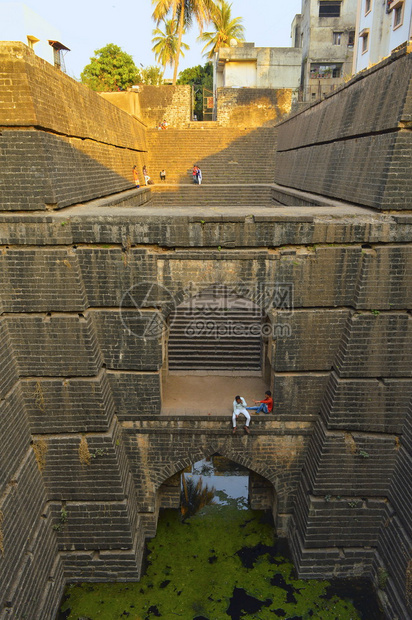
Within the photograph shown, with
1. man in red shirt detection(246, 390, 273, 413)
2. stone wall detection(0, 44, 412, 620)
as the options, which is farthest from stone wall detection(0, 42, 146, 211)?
man in red shirt detection(246, 390, 273, 413)

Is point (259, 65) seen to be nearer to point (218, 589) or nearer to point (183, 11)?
point (183, 11)

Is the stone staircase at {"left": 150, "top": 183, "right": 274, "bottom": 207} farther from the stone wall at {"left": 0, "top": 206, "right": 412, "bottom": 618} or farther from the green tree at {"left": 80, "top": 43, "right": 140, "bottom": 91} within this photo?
the green tree at {"left": 80, "top": 43, "right": 140, "bottom": 91}

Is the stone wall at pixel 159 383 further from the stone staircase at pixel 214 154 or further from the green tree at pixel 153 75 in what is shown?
the green tree at pixel 153 75

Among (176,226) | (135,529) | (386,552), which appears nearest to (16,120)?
(176,226)

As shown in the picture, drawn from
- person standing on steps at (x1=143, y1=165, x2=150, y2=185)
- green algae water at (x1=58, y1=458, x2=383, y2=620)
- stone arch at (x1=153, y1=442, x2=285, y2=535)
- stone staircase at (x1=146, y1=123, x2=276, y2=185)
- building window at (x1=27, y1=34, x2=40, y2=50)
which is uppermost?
building window at (x1=27, y1=34, x2=40, y2=50)

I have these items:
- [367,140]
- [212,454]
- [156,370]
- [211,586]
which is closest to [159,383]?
[156,370]

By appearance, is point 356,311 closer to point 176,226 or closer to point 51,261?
point 176,226

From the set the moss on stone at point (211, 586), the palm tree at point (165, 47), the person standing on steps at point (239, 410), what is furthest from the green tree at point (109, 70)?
the moss on stone at point (211, 586)
